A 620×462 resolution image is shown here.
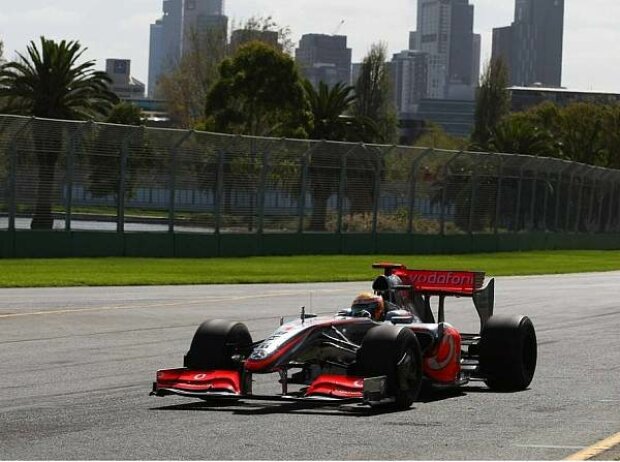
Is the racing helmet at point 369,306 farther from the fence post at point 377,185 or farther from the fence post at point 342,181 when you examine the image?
the fence post at point 377,185

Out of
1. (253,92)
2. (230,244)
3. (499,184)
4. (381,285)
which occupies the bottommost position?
(230,244)

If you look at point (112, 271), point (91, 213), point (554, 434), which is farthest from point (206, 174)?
point (554, 434)

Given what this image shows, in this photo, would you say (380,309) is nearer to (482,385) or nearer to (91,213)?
(482,385)

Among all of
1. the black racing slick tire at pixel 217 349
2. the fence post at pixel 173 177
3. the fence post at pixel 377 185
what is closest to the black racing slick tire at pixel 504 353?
the black racing slick tire at pixel 217 349

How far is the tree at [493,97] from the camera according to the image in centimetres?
12762

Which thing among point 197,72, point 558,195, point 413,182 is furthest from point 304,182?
point 197,72

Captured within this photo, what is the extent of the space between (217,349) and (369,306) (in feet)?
5.04

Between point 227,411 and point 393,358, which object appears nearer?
point 393,358

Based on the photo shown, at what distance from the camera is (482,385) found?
14.1m

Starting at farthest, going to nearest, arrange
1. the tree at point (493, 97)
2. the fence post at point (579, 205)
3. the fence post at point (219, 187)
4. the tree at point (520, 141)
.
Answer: the tree at point (493, 97) → the tree at point (520, 141) → the fence post at point (579, 205) → the fence post at point (219, 187)

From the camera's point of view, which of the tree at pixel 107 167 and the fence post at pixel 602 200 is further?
the fence post at pixel 602 200

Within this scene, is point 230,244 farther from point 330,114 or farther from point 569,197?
point 330,114

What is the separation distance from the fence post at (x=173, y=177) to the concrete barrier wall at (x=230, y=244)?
0.70 meters

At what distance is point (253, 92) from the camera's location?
231 feet
